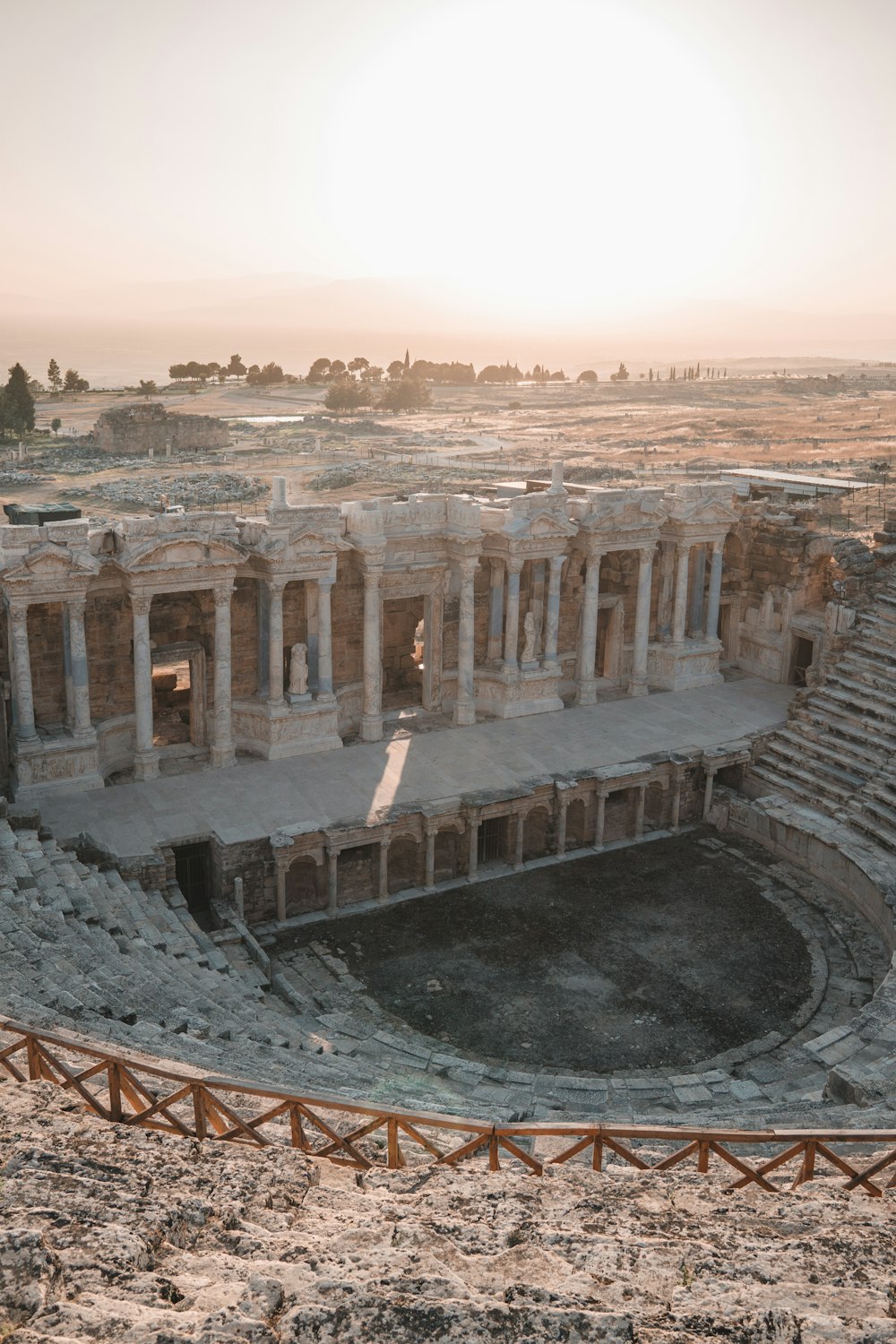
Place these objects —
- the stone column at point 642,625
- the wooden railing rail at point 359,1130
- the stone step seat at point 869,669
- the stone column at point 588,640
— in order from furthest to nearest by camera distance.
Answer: the stone column at point 642,625
the stone column at point 588,640
the stone step seat at point 869,669
the wooden railing rail at point 359,1130

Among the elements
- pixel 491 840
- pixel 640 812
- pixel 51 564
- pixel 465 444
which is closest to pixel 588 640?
pixel 640 812

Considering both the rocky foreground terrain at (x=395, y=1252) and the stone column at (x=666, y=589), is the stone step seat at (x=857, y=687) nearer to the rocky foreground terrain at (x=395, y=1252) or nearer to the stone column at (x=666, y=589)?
the stone column at (x=666, y=589)

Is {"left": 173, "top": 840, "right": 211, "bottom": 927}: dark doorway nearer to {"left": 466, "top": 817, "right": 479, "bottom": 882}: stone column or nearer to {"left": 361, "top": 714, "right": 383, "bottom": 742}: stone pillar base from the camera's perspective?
{"left": 466, "top": 817, "right": 479, "bottom": 882}: stone column

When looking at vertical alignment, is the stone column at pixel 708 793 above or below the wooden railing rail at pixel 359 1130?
below

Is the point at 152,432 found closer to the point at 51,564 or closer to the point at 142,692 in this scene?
the point at 142,692

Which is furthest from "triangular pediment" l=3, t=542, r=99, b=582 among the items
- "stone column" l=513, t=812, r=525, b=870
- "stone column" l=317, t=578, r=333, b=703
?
"stone column" l=513, t=812, r=525, b=870

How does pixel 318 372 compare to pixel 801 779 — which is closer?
pixel 801 779

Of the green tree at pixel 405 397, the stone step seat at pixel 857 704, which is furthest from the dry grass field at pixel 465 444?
the stone step seat at pixel 857 704

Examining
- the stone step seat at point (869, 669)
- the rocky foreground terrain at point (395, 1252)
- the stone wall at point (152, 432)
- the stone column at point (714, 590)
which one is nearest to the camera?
the rocky foreground terrain at point (395, 1252)
